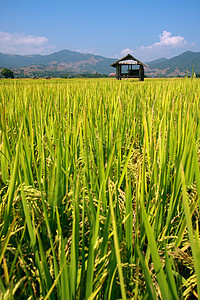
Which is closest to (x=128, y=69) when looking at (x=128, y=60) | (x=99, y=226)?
(x=128, y=60)

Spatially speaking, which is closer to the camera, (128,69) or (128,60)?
(128,69)

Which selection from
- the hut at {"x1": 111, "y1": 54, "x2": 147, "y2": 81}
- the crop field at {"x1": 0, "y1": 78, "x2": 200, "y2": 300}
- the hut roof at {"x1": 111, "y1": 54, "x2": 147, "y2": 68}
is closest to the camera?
the crop field at {"x1": 0, "y1": 78, "x2": 200, "y2": 300}

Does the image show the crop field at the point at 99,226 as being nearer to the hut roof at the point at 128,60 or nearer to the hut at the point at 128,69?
the hut at the point at 128,69

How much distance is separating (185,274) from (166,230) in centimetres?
12

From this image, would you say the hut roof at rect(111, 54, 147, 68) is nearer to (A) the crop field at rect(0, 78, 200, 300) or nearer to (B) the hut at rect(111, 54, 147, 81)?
(B) the hut at rect(111, 54, 147, 81)

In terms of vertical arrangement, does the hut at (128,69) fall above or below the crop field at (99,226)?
above

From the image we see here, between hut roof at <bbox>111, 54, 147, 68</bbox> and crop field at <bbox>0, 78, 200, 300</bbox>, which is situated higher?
hut roof at <bbox>111, 54, 147, 68</bbox>

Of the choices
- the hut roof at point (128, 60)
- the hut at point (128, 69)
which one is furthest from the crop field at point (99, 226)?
the hut roof at point (128, 60)

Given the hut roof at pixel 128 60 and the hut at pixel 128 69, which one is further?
the hut roof at pixel 128 60

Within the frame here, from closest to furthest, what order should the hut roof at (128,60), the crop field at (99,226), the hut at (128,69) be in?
1. the crop field at (99,226)
2. the hut at (128,69)
3. the hut roof at (128,60)

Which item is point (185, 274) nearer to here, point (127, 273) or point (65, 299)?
point (127, 273)

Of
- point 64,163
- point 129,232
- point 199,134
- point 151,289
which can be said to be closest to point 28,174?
point 64,163

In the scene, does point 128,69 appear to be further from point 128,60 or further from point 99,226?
point 99,226

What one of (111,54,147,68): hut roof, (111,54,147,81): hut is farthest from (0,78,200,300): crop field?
(111,54,147,68): hut roof
